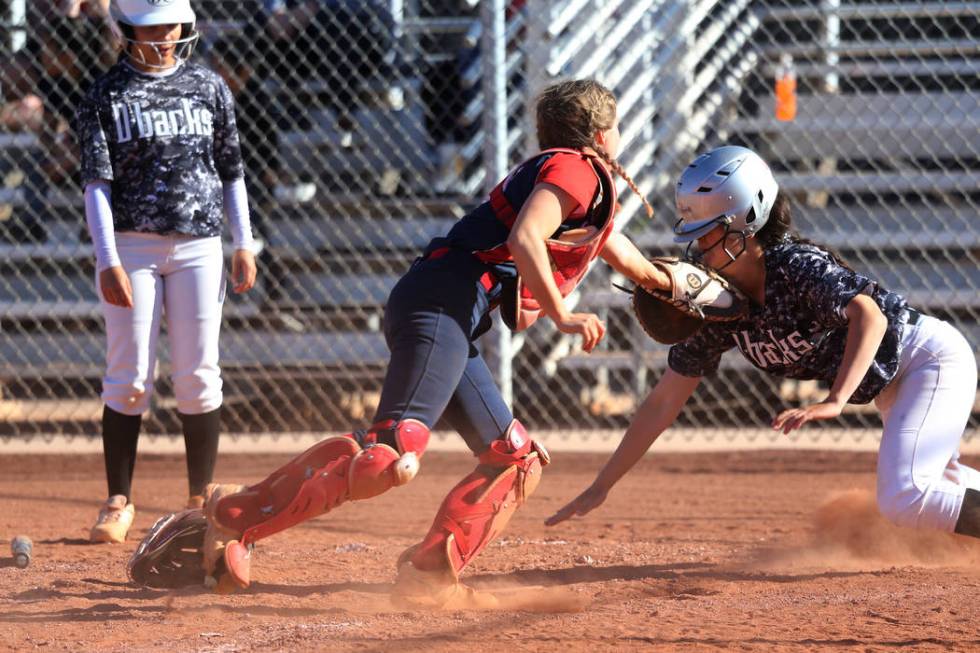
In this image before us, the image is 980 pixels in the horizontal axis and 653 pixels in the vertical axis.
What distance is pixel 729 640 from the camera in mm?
3346

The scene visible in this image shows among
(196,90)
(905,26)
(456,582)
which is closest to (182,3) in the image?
(196,90)

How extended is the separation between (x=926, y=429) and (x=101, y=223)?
296cm

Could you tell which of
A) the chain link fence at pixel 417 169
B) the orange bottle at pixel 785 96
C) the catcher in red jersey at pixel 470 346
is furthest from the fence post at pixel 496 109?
the catcher in red jersey at pixel 470 346

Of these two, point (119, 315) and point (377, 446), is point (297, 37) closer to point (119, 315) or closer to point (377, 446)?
point (119, 315)

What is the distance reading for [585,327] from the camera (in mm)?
3457

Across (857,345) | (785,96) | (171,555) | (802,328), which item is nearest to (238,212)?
(171,555)

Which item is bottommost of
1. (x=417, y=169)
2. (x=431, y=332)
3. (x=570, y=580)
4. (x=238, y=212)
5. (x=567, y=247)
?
(x=417, y=169)

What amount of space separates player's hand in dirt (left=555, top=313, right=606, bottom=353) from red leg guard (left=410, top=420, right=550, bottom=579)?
0.59m

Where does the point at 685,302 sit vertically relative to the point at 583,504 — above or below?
above

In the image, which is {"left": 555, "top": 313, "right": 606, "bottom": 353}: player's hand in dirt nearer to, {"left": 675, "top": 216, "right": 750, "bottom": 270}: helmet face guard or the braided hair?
the braided hair

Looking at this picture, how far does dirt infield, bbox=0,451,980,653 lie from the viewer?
134 inches

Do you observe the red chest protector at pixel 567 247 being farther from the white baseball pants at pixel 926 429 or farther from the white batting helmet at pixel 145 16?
the white batting helmet at pixel 145 16

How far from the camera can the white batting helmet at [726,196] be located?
3982 millimetres

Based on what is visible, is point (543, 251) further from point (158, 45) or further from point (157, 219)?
point (158, 45)
